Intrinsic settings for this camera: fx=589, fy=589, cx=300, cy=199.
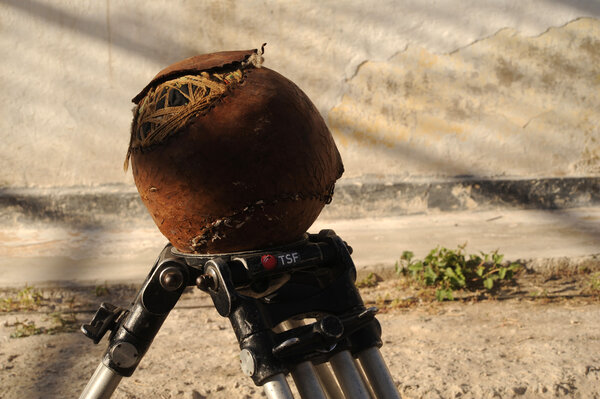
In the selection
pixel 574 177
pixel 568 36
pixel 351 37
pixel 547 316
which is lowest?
pixel 547 316

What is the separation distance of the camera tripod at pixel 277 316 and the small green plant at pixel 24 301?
7.62 feet

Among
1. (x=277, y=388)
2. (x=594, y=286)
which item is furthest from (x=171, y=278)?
(x=594, y=286)

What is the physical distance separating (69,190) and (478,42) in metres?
3.34

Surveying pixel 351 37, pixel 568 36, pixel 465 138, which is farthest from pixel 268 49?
pixel 568 36

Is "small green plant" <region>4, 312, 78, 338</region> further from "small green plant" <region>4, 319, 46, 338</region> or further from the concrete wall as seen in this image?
the concrete wall

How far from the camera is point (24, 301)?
3453 mm

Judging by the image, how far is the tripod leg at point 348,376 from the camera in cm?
126

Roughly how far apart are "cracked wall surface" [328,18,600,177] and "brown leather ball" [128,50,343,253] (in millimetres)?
3193

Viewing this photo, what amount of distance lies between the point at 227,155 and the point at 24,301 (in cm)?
269

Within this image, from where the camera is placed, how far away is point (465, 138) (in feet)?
15.2

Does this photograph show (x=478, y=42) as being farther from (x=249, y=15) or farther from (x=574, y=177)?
(x=249, y=15)

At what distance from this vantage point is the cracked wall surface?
179 inches

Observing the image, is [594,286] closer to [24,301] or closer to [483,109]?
[483,109]

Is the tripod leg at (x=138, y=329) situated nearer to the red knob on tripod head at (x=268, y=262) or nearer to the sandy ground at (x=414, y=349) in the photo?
the red knob on tripod head at (x=268, y=262)
